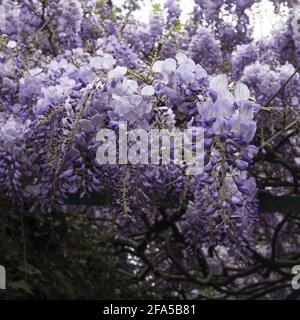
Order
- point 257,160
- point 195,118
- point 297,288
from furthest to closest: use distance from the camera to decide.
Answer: point 297,288 < point 257,160 < point 195,118

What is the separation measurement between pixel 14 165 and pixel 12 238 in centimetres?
44

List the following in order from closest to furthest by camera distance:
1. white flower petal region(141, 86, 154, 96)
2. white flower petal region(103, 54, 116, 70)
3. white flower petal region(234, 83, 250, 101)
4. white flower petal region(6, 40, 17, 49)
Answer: white flower petal region(234, 83, 250, 101)
white flower petal region(141, 86, 154, 96)
white flower petal region(103, 54, 116, 70)
white flower petal region(6, 40, 17, 49)

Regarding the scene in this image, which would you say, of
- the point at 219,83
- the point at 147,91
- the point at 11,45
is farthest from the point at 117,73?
the point at 11,45

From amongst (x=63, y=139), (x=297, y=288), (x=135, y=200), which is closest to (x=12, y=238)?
(x=135, y=200)

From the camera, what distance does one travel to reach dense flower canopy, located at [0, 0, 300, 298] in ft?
6.97

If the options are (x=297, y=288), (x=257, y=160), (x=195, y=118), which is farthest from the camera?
(x=297, y=288)

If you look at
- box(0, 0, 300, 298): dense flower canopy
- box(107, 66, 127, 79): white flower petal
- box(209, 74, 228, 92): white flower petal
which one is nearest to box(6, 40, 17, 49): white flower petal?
box(0, 0, 300, 298): dense flower canopy

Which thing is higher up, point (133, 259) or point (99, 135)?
point (99, 135)

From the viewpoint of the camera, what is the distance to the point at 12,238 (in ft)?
10.1

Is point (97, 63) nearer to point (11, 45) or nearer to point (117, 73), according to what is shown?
point (117, 73)

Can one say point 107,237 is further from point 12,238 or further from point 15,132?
point 15,132

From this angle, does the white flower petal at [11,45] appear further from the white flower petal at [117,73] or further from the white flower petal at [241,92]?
the white flower petal at [241,92]

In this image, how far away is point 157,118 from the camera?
2191 millimetres

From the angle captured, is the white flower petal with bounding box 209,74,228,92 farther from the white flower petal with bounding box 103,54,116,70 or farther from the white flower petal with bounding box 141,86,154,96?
the white flower petal with bounding box 103,54,116,70
